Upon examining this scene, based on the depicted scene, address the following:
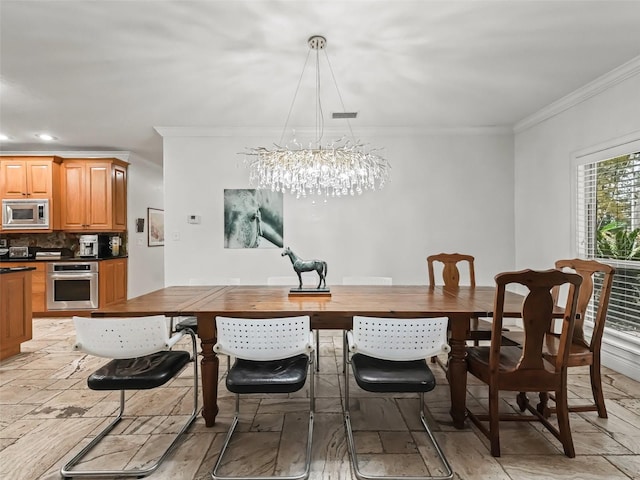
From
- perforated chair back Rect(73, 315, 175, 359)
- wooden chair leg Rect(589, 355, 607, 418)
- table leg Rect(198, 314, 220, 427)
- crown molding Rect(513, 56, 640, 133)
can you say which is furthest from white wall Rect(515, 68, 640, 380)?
perforated chair back Rect(73, 315, 175, 359)

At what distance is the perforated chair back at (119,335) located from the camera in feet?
6.01

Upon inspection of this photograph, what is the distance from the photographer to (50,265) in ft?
16.6

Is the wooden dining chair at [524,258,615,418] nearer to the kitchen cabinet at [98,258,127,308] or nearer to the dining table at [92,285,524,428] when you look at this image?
the dining table at [92,285,524,428]

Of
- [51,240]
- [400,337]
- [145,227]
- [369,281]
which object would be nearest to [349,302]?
[400,337]

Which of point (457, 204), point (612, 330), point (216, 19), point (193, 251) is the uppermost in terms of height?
point (216, 19)

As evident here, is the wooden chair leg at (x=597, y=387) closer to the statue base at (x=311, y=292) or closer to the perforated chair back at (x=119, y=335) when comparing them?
the statue base at (x=311, y=292)

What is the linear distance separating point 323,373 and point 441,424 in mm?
1121

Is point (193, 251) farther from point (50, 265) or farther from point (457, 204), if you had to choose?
point (457, 204)

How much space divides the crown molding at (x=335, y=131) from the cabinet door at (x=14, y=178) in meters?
2.37

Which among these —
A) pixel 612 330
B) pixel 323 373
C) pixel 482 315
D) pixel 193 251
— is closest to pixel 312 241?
pixel 193 251

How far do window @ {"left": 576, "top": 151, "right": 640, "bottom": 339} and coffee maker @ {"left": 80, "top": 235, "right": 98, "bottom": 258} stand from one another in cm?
623

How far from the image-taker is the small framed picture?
255 inches

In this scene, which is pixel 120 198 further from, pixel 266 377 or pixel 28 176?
pixel 266 377

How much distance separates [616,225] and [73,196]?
6721 mm
